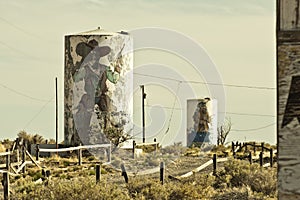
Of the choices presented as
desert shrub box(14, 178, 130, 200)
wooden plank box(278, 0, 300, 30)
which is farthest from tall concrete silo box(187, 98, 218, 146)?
wooden plank box(278, 0, 300, 30)

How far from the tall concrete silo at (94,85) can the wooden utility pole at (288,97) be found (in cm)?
3901

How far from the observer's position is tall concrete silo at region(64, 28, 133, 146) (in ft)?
135

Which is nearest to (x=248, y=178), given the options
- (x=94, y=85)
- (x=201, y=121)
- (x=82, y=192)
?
(x=82, y=192)

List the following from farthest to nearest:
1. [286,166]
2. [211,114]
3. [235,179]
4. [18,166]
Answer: [211,114] < [18,166] < [235,179] < [286,166]

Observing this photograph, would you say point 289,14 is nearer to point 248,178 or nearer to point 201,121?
point 248,178

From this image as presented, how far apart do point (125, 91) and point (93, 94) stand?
2272 mm

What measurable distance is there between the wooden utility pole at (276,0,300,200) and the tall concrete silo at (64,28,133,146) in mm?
39007

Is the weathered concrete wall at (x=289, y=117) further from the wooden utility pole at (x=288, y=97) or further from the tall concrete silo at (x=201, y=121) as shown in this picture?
the tall concrete silo at (x=201, y=121)

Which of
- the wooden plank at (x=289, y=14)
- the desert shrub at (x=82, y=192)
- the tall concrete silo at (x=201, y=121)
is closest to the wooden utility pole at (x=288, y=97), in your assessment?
the wooden plank at (x=289, y=14)

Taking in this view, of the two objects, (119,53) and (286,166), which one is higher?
(119,53)

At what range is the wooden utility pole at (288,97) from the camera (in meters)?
1.80

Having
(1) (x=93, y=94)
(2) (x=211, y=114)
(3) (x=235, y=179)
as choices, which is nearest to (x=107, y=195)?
(3) (x=235, y=179)

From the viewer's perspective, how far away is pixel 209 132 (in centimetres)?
5212

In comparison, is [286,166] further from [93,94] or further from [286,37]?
[93,94]
